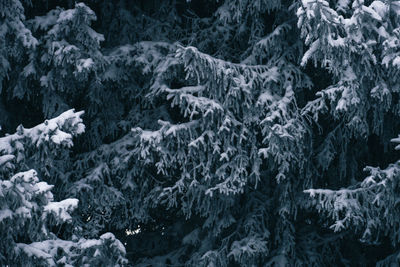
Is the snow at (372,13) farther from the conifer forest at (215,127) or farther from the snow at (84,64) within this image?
the snow at (84,64)

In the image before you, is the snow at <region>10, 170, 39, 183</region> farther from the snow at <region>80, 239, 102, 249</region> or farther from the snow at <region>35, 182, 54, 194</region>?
the snow at <region>80, 239, 102, 249</region>

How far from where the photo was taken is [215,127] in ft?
19.2

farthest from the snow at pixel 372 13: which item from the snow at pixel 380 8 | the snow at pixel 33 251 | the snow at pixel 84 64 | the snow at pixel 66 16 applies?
the snow at pixel 33 251

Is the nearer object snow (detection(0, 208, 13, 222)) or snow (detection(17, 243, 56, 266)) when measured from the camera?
snow (detection(0, 208, 13, 222))

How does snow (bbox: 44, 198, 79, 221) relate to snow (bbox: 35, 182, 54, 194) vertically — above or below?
below

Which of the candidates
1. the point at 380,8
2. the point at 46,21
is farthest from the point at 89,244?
the point at 380,8

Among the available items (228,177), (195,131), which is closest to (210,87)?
(195,131)

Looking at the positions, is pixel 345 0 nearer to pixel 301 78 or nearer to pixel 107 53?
pixel 301 78

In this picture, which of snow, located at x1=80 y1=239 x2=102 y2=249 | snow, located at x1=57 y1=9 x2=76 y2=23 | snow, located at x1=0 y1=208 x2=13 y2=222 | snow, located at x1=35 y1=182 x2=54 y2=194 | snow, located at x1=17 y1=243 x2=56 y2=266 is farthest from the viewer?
snow, located at x1=57 y1=9 x2=76 y2=23

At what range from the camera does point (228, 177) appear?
228 inches

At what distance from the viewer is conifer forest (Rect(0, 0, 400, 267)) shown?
5.25 m

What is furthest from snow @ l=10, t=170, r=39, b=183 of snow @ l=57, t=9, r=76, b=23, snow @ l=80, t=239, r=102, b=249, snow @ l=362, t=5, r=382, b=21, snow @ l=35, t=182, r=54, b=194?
snow @ l=362, t=5, r=382, b=21

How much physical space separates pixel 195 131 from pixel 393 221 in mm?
2086

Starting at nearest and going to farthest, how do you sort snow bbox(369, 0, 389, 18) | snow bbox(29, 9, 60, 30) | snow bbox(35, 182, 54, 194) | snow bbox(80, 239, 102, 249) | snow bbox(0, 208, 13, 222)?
snow bbox(0, 208, 13, 222) → snow bbox(35, 182, 54, 194) → snow bbox(80, 239, 102, 249) → snow bbox(369, 0, 389, 18) → snow bbox(29, 9, 60, 30)
